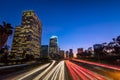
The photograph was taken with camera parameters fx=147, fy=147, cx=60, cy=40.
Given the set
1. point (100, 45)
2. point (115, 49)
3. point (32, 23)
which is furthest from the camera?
point (32, 23)

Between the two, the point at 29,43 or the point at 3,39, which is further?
the point at 29,43

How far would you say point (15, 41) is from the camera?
19575 cm

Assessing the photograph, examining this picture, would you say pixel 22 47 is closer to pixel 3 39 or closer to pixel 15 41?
pixel 15 41

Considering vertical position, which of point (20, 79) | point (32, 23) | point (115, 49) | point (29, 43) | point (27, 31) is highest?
point (32, 23)

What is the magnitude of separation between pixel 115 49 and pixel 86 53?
91020mm

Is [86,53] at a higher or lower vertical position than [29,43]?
lower

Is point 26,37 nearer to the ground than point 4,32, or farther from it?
farther from it

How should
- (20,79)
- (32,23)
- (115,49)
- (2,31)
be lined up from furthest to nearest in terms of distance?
(32,23) < (115,49) < (2,31) < (20,79)

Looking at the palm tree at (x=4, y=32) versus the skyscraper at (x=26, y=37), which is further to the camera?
the skyscraper at (x=26, y=37)

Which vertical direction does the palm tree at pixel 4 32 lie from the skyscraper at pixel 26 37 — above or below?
below

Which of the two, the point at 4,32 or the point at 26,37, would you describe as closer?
the point at 4,32

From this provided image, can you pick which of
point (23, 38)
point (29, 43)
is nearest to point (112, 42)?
point (29, 43)

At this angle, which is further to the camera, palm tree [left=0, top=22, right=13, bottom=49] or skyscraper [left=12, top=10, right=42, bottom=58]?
skyscraper [left=12, top=10, right=42, bottom=58]

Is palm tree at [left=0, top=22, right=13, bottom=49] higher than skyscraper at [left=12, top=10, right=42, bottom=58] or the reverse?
the reverse
